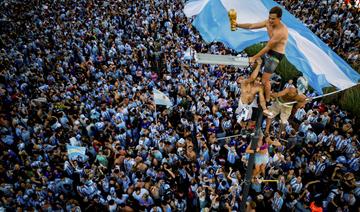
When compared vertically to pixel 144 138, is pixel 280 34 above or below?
above

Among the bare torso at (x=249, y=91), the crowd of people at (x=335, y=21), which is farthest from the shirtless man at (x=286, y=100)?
the crowd of people at (x=335, y=21)

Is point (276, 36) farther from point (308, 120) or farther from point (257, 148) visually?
point (308, 120)

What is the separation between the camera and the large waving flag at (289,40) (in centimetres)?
555

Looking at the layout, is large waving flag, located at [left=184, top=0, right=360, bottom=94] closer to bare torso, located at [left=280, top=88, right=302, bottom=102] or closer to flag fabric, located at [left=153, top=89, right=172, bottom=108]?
bare torso, located at [left=280, top=88, right=302, bottom=102]

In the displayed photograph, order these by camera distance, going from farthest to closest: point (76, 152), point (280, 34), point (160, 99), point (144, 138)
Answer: point (160, 99)
point (144, 138)
point (76, 152)
point (280, 34)

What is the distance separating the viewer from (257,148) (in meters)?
4.78

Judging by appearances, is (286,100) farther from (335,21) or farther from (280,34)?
(335,21)

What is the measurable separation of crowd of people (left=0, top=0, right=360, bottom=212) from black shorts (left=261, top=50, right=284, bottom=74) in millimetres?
1677

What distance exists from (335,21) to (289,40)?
1329cm

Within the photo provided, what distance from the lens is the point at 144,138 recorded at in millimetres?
10242

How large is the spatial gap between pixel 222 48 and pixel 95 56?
6.56 meters

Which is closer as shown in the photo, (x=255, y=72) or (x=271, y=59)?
(x=271, y=59)

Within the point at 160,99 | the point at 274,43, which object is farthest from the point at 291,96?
the point at 160,99

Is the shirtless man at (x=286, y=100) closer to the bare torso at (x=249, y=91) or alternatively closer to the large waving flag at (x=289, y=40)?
the bare torso at (x=249, y=91)
